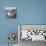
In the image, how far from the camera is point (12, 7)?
9.41 ft

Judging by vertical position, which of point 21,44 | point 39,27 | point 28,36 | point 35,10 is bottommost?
point 21,44

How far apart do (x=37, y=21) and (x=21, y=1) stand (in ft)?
2.08

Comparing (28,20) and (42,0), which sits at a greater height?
(42,0)

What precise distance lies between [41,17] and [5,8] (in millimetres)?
917

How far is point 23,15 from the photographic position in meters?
2.89

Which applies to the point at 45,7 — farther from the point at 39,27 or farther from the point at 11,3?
the point at 11,3

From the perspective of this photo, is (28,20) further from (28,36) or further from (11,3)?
(11,3)

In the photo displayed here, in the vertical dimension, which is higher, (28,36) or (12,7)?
(12,7)

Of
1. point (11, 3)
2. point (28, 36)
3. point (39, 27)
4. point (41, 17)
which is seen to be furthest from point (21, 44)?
point (11, 3)

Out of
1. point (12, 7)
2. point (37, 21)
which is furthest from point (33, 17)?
point (12, 7)

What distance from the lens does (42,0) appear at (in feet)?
9.48

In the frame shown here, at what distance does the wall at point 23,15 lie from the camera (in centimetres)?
288

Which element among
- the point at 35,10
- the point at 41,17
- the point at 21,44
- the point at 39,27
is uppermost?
the point at 35,10

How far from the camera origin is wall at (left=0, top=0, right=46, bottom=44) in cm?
288
